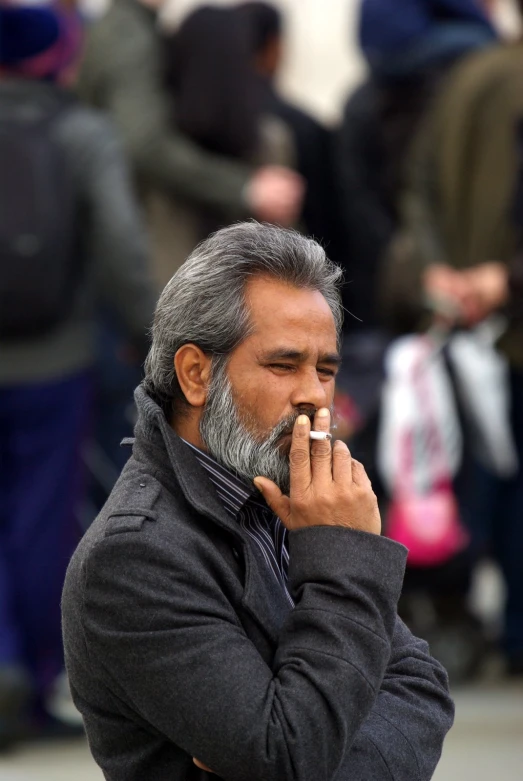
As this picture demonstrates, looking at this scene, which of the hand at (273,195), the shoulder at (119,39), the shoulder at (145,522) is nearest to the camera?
the shoulder at (145,522)

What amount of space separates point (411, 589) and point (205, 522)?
11.0ft

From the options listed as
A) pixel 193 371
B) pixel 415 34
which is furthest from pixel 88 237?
pixel 193 371

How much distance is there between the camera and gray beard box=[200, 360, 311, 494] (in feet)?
7.78

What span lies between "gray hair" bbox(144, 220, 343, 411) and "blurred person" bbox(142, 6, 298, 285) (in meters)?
3.16

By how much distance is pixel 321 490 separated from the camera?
2.28m

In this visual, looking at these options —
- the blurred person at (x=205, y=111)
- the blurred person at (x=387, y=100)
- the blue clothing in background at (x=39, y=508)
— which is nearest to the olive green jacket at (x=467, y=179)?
the blurred person at (x=387, y=100)

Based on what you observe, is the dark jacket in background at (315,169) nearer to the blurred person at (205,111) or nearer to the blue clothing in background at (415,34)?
the blue clothing in background at (415,34)

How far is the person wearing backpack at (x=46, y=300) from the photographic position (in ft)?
15.8

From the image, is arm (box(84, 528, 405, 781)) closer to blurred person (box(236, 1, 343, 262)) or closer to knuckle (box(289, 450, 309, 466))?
knuckle (box(289, 450, 309, 466))

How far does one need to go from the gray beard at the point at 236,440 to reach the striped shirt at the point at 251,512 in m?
0.02

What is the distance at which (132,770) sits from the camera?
2314mm

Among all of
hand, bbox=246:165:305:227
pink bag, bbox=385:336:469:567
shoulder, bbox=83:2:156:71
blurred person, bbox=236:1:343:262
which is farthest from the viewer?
blurred person, bbox=236:1:343:262

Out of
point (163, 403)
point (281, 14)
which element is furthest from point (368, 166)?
point (163, 403)

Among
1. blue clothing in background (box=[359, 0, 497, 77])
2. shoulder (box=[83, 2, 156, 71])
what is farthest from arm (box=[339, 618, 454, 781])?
blue clothing in background (box=[359, 0, 497, 77])
